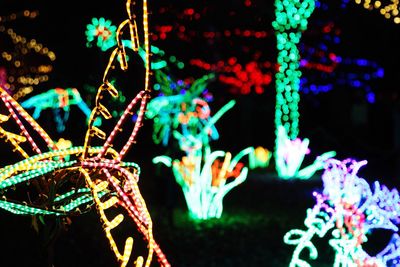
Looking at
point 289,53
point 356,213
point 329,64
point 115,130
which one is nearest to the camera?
point 115,130

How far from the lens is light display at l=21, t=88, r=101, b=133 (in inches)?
639

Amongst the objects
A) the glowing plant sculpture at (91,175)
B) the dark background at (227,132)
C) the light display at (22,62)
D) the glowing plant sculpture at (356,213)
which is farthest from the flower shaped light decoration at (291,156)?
the glowing plant sculpture at (91,175)

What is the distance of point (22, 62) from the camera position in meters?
22.8

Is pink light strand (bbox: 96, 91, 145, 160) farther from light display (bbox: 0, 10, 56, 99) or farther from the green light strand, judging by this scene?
light display (bbox: 0, 10, 56, 99)

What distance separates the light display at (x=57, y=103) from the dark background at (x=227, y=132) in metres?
0.44

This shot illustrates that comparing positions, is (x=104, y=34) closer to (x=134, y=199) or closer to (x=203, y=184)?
(x=203, y=184)

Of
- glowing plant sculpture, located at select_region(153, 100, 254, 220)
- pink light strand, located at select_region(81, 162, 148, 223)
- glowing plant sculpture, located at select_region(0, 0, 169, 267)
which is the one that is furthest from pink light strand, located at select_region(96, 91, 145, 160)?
glowing plant sculpture, located at select_region(153, 100, 254, 220)

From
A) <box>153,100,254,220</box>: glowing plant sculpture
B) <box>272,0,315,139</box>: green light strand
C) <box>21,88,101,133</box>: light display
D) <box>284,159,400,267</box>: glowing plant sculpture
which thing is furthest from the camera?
<box>21,88,101,133</box>: light display

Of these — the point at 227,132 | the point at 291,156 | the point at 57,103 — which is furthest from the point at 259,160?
the point at 57,103

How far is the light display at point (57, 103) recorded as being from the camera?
16.2 m

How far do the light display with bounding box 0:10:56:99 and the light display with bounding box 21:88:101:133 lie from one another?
2.41 meters

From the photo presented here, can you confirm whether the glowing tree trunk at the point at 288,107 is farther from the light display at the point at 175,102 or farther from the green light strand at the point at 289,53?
the light display at the point at 175,102

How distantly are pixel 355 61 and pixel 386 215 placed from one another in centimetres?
1675

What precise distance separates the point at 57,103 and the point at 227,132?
14447mm
